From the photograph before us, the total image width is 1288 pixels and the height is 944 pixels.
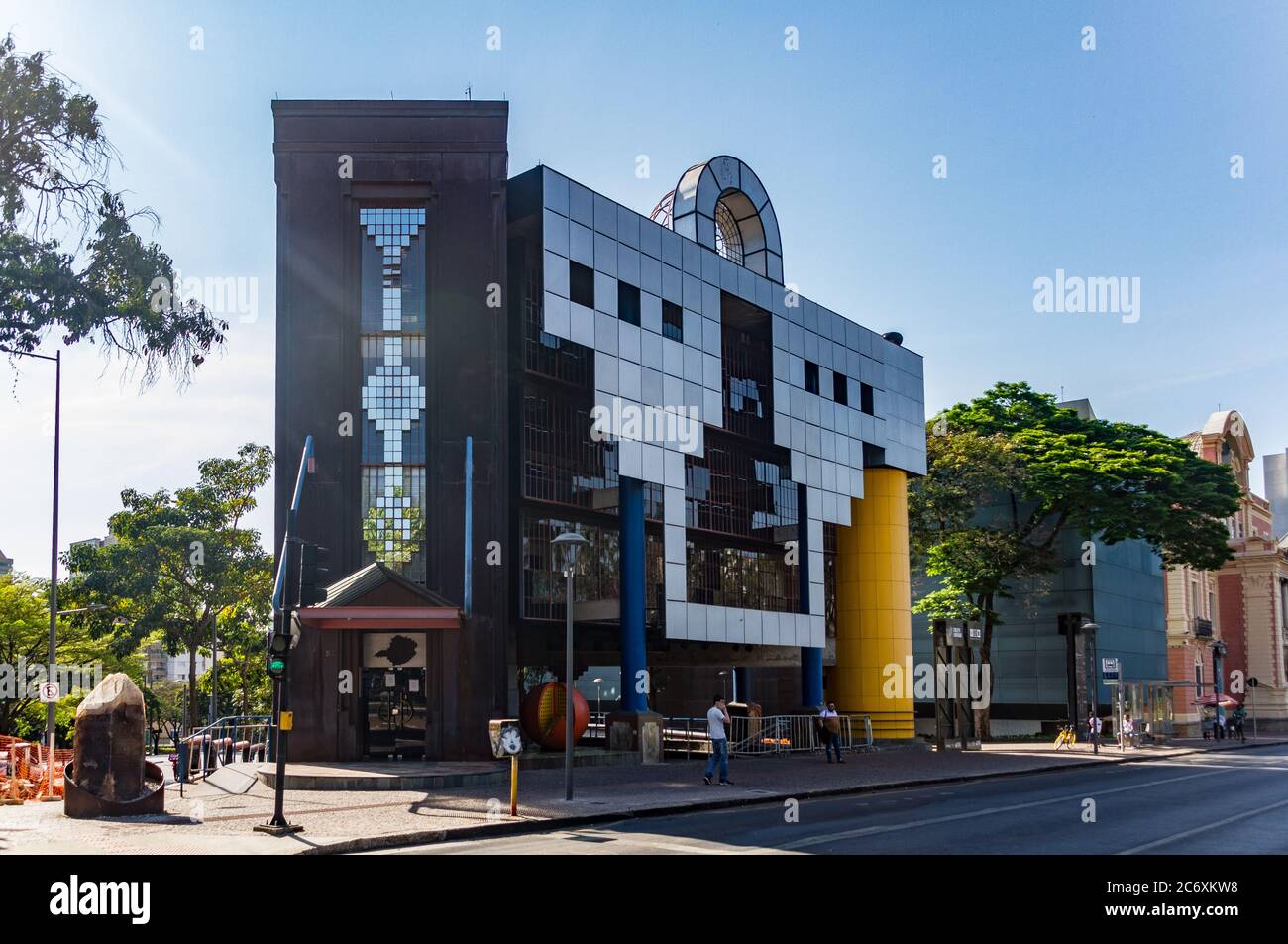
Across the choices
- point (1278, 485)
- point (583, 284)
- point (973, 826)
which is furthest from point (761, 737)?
point (1278, 485)

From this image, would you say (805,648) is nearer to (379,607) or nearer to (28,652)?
(379,607)

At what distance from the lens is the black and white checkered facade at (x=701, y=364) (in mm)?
32938

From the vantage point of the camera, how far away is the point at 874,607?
4756cm

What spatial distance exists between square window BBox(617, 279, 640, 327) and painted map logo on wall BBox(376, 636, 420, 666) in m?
11.4

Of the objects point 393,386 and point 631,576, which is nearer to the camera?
point 393,386

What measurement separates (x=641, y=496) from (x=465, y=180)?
401 inches

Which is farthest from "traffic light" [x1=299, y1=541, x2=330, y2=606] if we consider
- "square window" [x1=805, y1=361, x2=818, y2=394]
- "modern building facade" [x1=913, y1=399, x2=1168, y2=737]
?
"modern building facade" [x1=913, y1=399, x2=1168, y2=737]

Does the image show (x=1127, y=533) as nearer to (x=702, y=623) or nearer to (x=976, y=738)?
(x=976, y=738)

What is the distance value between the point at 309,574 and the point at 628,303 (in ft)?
62.2

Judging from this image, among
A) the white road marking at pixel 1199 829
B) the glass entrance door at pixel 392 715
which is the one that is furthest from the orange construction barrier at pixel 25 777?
the white road marking at pixel 1199 829

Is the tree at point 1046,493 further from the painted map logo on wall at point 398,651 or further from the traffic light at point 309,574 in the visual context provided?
the traffic light at point 309,574

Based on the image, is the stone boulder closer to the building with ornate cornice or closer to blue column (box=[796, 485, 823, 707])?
blue column (box=[796, 485, 823, 707])

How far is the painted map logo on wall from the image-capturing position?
1148 inches

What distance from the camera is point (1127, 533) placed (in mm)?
50094
